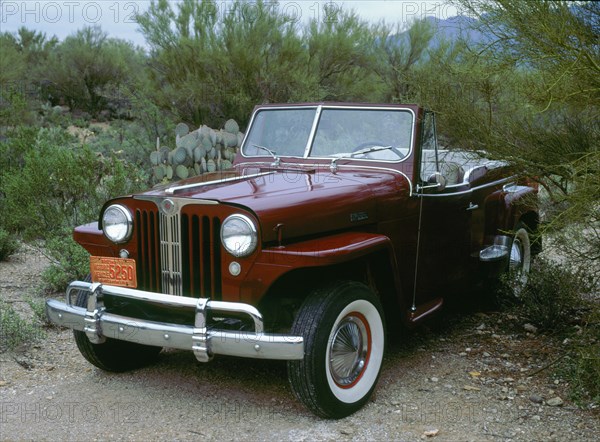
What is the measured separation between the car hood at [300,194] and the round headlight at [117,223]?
18cm

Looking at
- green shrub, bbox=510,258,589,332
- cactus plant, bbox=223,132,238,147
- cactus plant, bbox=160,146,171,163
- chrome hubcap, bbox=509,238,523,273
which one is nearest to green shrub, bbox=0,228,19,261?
cactus plant, bbox=160,146,171,163

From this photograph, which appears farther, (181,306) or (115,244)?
(115,244)

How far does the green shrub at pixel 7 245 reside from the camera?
7.33 metres

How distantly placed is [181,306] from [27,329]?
2009 millimetres

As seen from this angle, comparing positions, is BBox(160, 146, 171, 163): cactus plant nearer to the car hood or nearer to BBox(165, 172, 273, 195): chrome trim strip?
the car hood

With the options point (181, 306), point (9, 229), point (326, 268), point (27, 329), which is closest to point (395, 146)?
point (326, 268)

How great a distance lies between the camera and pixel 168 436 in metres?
3.42

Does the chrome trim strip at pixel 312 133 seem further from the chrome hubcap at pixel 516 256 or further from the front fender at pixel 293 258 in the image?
the chrome hubcap at pixel 516 256

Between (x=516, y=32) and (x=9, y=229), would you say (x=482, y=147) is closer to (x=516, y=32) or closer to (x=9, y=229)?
(x=516, y=32)

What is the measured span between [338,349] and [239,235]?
84 cm

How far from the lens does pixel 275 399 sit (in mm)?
3896

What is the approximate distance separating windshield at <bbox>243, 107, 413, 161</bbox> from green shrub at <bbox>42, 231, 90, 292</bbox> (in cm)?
230

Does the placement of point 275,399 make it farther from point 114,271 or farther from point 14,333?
Answer: point 14,333

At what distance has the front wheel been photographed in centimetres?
340
